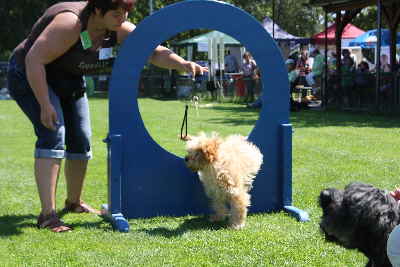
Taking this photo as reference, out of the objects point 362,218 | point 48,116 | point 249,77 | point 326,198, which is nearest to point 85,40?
point 48,116

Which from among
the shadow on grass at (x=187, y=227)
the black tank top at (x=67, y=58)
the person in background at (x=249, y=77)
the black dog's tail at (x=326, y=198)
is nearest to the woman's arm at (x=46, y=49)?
the black tank top at (x=67, y=58)

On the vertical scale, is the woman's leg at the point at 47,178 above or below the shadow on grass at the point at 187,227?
above

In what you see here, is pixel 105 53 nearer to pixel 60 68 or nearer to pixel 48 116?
pixel 60 68

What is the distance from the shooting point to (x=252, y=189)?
18.6 feet

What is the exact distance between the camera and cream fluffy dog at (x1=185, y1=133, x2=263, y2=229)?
16.6ft

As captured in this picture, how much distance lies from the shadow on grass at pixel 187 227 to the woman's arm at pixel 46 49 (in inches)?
48.8

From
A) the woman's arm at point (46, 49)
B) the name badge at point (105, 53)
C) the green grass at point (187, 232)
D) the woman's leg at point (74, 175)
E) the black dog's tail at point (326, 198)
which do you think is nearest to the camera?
the black dog's tail at point (326, 198)

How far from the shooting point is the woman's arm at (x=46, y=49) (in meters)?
4.71

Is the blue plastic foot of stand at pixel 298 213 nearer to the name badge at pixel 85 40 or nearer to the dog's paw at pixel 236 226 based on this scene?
the dog's paw at pixel 236 226

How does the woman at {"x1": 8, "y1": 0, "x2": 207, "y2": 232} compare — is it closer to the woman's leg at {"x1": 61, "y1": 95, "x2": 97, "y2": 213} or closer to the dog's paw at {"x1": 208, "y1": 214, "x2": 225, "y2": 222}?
the woman's leg at {"x1": 61, "y1": 95, "x2": 97, "y2": 213}

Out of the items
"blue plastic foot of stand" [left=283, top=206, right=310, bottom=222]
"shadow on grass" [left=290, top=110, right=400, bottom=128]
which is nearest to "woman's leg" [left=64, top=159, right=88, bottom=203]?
"blue plastic foot of stand" [left=283, top=206, right=310, bottom=222]

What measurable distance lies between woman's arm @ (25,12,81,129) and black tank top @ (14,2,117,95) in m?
0.12

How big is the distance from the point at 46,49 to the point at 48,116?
514 millimetres

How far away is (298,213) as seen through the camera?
5391 millimetres
